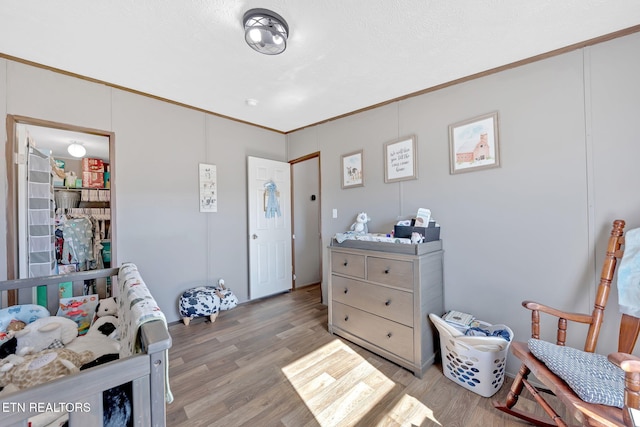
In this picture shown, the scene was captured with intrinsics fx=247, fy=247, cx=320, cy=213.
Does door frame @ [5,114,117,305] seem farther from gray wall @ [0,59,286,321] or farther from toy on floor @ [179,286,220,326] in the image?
toy on floor @ [179,286,220,326]

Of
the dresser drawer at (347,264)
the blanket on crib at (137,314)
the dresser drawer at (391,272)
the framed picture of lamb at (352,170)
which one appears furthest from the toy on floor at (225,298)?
the framed picture of lamb at (352,170)

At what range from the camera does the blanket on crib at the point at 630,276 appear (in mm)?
1284

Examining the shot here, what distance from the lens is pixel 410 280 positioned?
186cm

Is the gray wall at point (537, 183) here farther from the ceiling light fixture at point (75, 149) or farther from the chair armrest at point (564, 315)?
the ceiling light fixture at point (75, 149)

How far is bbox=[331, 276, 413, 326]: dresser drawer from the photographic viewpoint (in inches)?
74.2

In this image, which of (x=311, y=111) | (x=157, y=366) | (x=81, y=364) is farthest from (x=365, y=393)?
(x=311, y=111)

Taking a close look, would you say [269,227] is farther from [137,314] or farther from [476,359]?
[476,359]

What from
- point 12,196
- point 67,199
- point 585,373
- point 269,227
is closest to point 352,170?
point 269,227

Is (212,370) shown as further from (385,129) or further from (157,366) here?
(385,129)

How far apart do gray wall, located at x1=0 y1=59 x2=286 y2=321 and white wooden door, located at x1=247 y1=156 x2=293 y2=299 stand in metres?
0.12

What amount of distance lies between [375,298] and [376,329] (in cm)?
26

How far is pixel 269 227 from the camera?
346cm

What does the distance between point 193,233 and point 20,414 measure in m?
2.36

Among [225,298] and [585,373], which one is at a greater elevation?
[585,373]
